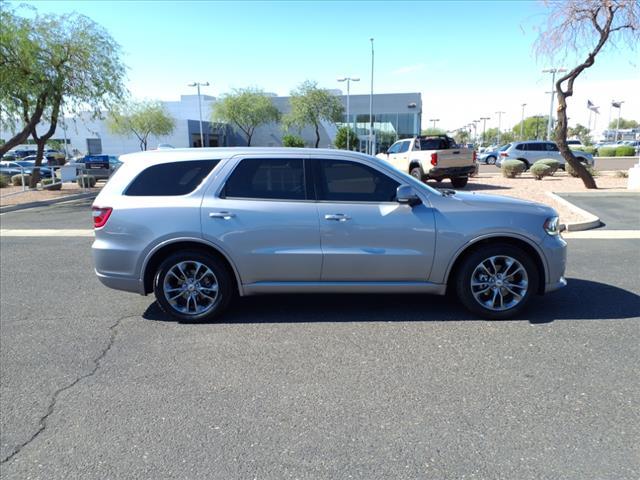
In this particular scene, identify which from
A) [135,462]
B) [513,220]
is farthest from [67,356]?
[513,220]

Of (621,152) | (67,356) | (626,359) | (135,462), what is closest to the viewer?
(135,462)

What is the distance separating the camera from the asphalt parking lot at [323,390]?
2.69 meters

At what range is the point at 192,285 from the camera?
4.78 m

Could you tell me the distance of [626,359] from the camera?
3846 millimetres

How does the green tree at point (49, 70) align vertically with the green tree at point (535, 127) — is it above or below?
below

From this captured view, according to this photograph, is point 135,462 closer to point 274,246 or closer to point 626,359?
point 274,246

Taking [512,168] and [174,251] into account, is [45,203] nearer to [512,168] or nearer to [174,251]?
[174,251]

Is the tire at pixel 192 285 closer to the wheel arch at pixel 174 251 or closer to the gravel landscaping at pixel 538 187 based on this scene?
the wheel arch at pixel 174 251

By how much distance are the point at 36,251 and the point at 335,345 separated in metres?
6.88

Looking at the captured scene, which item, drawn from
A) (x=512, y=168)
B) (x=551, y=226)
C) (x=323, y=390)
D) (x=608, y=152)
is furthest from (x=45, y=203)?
(x=608, y=152)

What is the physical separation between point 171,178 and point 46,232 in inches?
291

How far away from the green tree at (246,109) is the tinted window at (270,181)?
5494 cm

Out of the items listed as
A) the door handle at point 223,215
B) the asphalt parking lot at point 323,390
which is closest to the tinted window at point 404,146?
the asphalt parking lot at point 323,390

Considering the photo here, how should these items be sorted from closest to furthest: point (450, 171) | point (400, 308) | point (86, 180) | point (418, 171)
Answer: point (400, 308) → point (450, 171) → point (418, 171) → point (86, 180)
